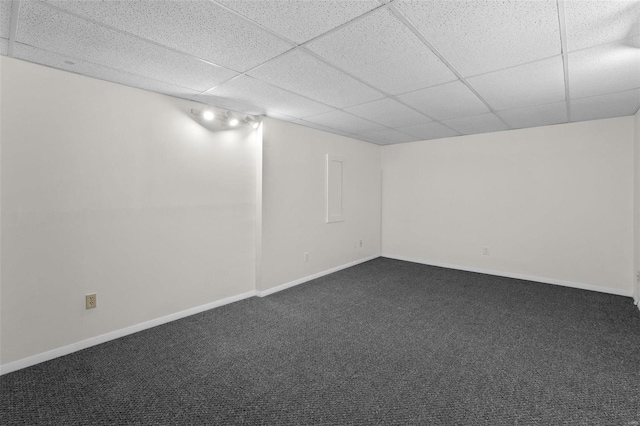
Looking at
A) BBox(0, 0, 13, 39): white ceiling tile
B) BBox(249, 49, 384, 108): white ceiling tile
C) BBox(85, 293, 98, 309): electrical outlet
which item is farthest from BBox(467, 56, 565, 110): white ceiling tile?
BBox(85, 293, 98, 309): electrical outlet

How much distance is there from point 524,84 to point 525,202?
2468mm

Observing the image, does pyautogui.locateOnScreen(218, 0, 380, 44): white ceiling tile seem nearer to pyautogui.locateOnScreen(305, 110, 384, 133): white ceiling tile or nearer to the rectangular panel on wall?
pyautogui.locateOnScreen(305, 110, 384, 133): white ceiling tile

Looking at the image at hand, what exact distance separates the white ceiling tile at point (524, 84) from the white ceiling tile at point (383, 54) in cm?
40

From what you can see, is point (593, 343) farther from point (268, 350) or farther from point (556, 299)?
point (268, 350)

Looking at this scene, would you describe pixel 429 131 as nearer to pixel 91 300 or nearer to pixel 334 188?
pixel 334 188

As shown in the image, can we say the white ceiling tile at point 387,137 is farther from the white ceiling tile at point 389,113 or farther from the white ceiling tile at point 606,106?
the white ceiling tile at point 606,106

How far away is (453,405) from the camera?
6.05ft

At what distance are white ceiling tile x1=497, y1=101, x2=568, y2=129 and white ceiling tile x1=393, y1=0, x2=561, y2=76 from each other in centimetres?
157

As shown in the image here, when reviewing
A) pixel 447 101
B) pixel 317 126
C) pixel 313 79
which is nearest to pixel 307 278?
pixel 317 126

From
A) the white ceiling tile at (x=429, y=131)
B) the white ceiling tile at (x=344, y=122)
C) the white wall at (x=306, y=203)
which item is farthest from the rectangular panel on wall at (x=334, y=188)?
the white ceiling tile at (x=429, y=131)

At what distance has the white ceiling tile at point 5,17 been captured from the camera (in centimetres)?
156

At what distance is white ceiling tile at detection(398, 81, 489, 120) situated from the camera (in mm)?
2820

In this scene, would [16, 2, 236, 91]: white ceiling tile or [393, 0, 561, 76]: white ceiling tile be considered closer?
[393, 0, 561, 76]: white ceiling tile

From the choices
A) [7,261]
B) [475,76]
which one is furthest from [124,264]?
[475,76]
